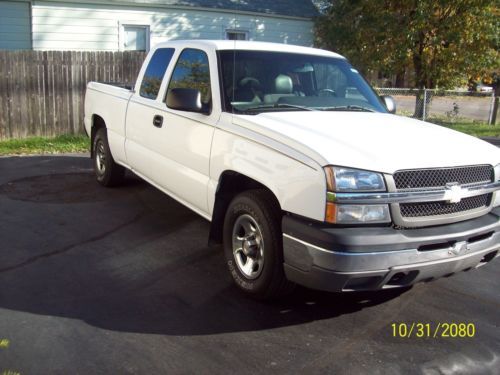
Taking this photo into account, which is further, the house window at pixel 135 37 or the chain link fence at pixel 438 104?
the chain link fence at pixel 438 104

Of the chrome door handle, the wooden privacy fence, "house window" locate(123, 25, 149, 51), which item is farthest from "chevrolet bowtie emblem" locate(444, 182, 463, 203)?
"house window" locate(123, 25, 149, 51)

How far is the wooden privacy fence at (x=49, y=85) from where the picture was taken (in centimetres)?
1055

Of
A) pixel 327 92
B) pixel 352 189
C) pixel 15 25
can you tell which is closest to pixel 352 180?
pixel 352 189

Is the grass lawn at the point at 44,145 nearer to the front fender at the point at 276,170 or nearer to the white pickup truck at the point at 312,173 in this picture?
the white pickup truck at the point at 312,173

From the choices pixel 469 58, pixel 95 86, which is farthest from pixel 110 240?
pixel 469 58

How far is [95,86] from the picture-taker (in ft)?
24.5

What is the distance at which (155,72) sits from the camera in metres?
5.86

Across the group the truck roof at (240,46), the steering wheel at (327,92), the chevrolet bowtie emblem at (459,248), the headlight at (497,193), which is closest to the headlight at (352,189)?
the chevrolet bowtie emblem at (459,248)

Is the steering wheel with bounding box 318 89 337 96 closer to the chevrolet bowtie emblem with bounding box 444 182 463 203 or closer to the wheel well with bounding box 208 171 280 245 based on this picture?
the wheel well with bounding box 208 171 280 245

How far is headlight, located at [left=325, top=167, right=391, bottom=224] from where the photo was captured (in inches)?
130

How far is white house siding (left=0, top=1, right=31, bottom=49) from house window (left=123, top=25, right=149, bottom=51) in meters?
2.57

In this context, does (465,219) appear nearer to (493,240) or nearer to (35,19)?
(493,240)

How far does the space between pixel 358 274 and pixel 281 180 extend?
0.80m

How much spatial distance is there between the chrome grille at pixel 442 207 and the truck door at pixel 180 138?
175cm
